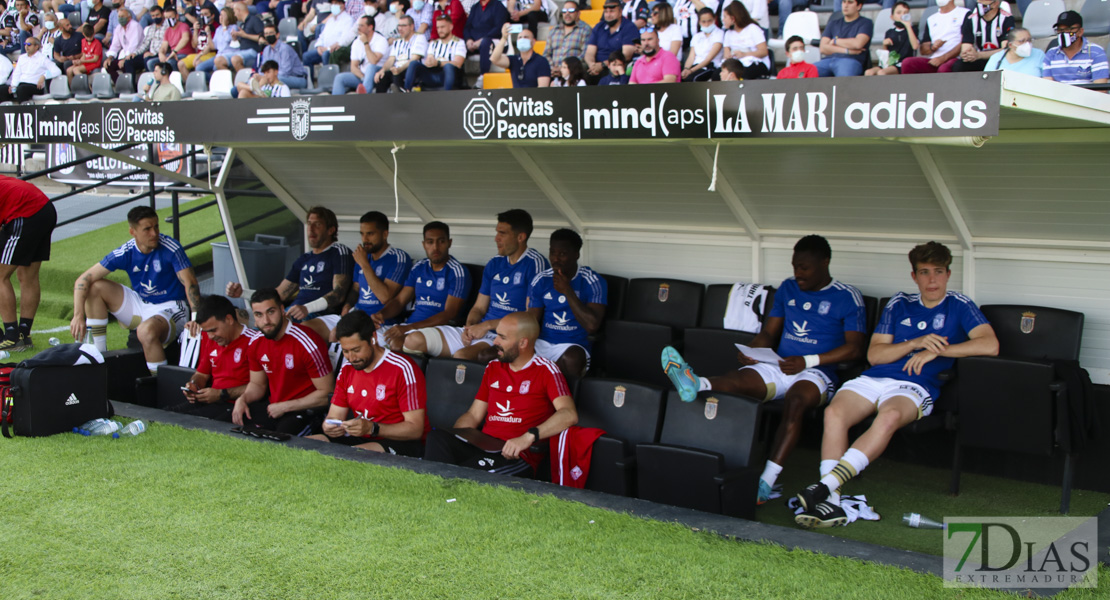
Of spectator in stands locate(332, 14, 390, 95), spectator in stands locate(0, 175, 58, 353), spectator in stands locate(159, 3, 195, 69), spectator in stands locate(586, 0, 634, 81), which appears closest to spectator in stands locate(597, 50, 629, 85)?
spectator in stands locate(586, 0, 634, 81)

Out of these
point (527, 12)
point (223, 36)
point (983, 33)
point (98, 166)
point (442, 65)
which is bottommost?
point (98, 166)

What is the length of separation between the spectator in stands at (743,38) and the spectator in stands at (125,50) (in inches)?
415

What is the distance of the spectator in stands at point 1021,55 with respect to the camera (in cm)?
667

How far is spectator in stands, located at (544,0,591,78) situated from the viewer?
31.5 ft

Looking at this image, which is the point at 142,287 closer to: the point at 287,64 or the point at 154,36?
the point at 287,64

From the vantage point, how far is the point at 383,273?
7.39m

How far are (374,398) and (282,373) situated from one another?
918mm

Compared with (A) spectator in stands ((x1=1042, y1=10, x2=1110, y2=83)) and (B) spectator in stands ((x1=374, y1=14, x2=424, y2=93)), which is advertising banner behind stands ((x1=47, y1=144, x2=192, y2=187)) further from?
(A) spectator in stands ((x1=1042, y1=10, x2=1110, y2=83))

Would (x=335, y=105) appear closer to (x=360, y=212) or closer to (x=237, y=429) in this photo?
(x=237, y=429)

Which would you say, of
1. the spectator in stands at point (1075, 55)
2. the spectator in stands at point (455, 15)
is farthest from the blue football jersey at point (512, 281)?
the spectator in stands at point (455, 15)

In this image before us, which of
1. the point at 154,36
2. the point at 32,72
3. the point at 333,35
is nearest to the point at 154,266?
the point at 333,35

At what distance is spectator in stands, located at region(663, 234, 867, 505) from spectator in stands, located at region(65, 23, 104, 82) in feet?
46.7

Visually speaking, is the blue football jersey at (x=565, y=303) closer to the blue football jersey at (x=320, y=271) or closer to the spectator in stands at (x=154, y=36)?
the blue football jersey at (x=320, y=271)

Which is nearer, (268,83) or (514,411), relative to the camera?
(514,411)
